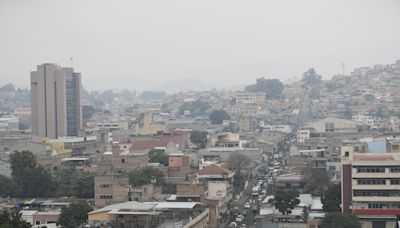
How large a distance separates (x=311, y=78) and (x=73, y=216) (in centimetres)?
4303

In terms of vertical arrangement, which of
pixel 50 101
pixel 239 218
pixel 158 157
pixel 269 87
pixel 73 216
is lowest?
pixel 239 218

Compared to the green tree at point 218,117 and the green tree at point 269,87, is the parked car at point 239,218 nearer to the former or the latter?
the green tree at point 218,117

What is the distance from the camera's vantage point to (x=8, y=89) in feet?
221

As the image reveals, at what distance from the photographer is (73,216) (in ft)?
45.8

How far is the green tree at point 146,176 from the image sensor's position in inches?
672

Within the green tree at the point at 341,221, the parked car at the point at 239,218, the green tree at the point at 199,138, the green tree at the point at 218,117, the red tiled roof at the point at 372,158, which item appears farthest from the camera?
the green tree at the point at 218,117

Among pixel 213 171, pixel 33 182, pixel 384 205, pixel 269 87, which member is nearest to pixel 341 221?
pixel 384 205

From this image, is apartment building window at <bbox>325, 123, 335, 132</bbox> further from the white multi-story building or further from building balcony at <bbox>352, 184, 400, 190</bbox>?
building balcony at <bbox>352, 184, 400, 190</bbox>

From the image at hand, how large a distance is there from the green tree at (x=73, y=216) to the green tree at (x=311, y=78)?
40.4 meters

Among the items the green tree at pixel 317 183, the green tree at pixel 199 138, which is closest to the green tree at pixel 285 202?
the green tree at pixel 317 183

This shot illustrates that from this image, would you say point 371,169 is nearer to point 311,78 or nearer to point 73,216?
point 73,216

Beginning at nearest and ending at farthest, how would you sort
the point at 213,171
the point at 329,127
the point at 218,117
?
the point at 213,171, the point at 329,127, the point at 218,117

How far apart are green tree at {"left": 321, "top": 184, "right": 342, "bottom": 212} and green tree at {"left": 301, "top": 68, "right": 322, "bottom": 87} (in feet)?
126

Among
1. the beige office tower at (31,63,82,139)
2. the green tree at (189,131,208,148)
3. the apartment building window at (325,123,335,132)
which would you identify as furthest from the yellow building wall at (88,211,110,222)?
the apartment building window at (325,123,335,132)
